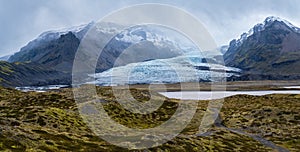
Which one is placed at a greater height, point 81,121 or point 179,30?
point 179,30

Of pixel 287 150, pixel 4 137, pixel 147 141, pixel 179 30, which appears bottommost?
pixel 287 150

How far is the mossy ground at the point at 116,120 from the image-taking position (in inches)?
1790

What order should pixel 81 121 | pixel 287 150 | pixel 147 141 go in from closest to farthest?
pixel 147 141 → pixel 287 150 → pixel 81 121

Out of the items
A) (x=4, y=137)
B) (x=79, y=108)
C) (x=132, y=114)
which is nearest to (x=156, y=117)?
(x=132, y=114)

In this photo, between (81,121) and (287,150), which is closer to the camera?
(287,150)

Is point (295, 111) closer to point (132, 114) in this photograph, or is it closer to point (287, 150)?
point (287, 150)

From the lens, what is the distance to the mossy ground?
45469 millimetres

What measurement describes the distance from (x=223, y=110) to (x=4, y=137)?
3850 inches

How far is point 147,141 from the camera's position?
181 feet

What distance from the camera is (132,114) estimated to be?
104688mm

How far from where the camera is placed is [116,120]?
3671 inches

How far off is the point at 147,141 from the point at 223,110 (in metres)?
75.7

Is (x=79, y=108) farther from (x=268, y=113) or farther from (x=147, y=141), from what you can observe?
(x=268, y=113)

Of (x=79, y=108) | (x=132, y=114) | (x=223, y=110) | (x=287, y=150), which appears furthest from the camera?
(x=223, y=110)
